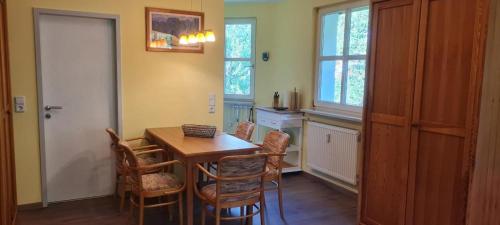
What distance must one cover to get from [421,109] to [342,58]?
1.80 metres

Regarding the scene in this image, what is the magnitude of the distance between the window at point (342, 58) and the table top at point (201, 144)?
1.50m

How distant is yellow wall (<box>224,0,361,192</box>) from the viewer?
4531 millimetres

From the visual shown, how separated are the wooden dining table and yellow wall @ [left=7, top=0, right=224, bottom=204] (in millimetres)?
415

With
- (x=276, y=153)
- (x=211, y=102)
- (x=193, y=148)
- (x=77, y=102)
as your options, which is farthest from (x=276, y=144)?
(x=77, y=102)

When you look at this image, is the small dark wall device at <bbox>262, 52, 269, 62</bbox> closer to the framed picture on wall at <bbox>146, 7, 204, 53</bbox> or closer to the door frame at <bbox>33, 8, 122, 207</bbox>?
the framed picture on wall at <bbox>146, 7, 204, 53</bbox>

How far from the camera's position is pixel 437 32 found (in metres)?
2.34

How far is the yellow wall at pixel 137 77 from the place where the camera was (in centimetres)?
322

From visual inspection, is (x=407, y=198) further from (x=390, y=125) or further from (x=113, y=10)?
(x=113, y=10)

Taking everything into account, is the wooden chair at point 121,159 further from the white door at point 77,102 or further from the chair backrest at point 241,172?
the chair backrest at point 241,172

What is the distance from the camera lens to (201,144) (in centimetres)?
309

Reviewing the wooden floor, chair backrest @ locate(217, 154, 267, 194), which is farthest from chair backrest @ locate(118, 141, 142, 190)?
chair backrest @ locate(217, 154, 267, 194)

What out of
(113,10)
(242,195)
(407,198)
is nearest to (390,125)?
(407,198)

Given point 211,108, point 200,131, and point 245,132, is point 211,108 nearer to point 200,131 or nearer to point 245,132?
point 245,132

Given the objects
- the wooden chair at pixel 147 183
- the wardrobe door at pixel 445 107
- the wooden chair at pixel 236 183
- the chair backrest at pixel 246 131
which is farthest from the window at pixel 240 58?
the wardrobe door at pixel 445 107
